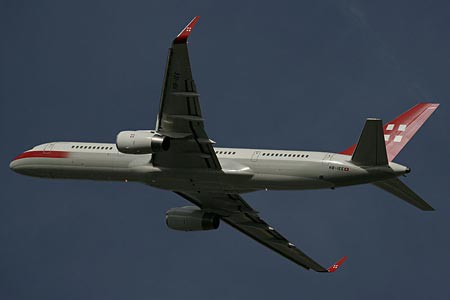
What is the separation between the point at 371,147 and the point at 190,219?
59.0 ft

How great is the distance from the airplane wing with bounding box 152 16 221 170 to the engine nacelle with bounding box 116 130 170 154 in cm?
53

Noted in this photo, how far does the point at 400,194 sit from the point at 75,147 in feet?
72.6

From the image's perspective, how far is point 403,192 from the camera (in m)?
64.1

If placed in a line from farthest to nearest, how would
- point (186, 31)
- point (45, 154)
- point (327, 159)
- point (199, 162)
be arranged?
1. point (45, 154)
2. point (199, 162)
3. point (327, 159)
4. point (186, 31)

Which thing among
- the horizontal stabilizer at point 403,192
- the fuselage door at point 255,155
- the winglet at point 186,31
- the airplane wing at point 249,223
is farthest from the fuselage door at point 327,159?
the winglet at point 186,31

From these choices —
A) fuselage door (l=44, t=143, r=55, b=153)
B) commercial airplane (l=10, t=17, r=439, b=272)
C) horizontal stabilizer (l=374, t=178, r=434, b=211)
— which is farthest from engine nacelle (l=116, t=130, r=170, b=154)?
horizontal stabilizer (l=374, t=178, r=434, b=211)

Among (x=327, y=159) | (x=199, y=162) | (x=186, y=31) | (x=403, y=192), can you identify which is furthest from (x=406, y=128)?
(x=186, y=31)

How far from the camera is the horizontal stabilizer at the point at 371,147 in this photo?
59281 mm

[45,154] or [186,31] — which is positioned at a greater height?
[186,31]

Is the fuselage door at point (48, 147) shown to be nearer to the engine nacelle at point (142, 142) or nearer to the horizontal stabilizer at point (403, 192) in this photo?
the engine nacelle at point (142, 142)

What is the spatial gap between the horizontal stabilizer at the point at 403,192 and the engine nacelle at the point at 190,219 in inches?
585

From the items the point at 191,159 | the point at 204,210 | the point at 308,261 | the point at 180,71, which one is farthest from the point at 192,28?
the point at 308,261

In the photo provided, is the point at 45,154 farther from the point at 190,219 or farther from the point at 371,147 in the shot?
the point at 371,147

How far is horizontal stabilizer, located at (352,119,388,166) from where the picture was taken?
5928cm
